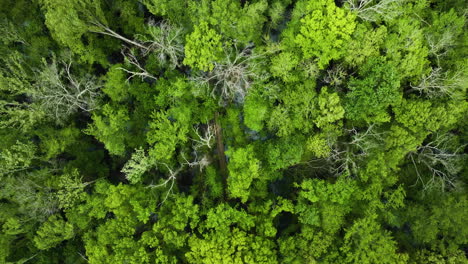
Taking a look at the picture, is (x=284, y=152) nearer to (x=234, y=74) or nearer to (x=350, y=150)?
(x=350, y=150)

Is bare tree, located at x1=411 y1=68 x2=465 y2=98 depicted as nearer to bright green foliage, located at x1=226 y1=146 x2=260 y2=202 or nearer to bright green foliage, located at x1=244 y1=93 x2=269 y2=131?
bright green foliage, located at x1=244 y1=93 x2=269 y2=131

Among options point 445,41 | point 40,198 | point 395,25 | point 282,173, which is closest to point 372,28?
point 395,25

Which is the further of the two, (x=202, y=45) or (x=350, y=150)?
(x=350, y=150)

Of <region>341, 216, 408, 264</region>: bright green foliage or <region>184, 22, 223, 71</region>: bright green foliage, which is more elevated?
<region>184, 22, 223, 71</region>: bright green foliage

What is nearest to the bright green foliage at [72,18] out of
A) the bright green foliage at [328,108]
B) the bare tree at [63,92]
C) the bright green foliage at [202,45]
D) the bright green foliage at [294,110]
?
the bare tree at [63,92]

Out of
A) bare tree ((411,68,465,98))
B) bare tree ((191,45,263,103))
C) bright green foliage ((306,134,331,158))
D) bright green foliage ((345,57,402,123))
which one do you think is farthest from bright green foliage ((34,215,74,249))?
bare tree ((411,68,465,98))

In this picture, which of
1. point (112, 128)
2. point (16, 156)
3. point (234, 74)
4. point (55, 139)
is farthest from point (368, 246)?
point (16, 156)

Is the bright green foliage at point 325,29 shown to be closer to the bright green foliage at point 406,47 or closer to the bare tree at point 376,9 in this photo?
the bare tree at point 376,9
